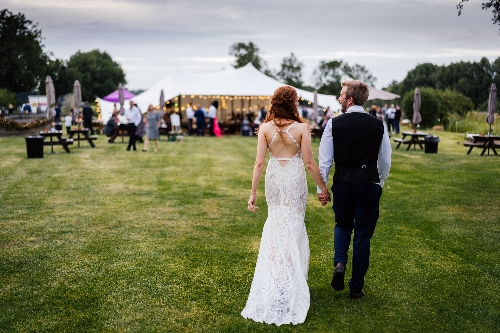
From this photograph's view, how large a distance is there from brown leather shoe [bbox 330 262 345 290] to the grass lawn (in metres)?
0.10

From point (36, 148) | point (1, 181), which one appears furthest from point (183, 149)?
point (1, 181)

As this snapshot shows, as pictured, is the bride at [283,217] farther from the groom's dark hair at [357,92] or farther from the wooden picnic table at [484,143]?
the wooden picnic table at [484,143]

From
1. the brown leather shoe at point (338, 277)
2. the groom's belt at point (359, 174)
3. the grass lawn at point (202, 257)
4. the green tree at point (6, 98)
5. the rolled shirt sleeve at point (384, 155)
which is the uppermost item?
the green tree at point (6, 98)

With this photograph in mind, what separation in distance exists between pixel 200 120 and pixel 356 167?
2575 cm

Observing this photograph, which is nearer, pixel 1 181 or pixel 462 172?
pixel 1 181

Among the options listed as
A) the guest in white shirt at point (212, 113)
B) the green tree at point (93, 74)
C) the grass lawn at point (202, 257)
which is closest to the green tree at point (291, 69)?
the green tree at point (93, 74)

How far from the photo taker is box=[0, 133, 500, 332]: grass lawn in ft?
15.3

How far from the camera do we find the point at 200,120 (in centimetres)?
3025

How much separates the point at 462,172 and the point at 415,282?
9657 millimetres

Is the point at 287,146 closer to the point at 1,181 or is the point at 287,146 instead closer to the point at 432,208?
the point at 432,208

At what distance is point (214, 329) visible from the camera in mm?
4410

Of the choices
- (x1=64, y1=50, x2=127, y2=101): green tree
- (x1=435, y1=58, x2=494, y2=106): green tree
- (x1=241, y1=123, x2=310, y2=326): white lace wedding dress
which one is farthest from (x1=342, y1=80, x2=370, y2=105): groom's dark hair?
(x1=64, y1=50, x2=127, y2=101): green tree

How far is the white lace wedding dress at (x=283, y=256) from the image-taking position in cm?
460

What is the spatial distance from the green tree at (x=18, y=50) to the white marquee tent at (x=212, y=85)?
46.4ft
